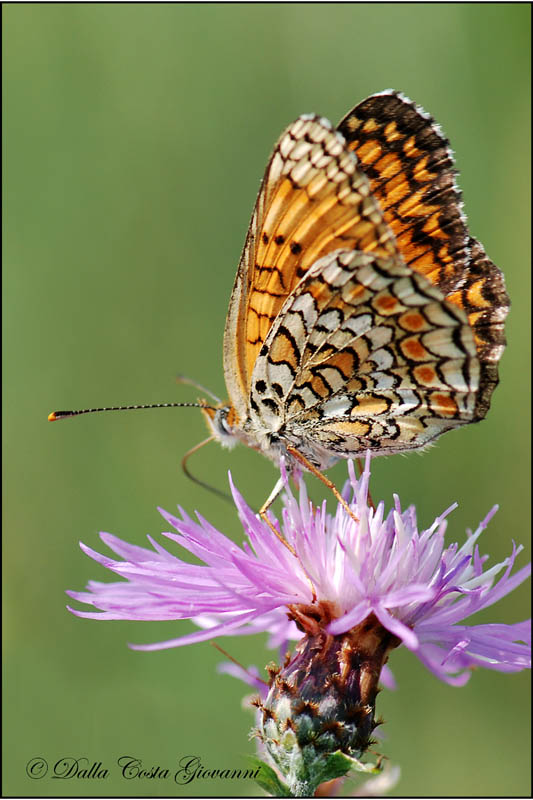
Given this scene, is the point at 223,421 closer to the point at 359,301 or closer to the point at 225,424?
the point at 225,424

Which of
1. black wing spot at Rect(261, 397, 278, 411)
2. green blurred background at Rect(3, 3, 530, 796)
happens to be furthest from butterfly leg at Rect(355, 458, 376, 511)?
black wing spot at Rect(261, 397, 278, 411)

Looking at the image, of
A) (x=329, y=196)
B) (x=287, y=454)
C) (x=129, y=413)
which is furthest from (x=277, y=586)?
(x=129, y=413)

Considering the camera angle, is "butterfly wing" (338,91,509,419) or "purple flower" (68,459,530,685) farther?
"butterfly wing" (338,91,509,419)

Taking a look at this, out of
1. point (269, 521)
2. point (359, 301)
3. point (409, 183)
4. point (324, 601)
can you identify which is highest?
point (409, 183)

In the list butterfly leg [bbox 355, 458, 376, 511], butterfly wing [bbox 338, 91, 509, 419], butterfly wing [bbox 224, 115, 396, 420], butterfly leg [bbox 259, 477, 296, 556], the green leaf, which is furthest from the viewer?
butterfly wing [bbox 338, 91, 509, 419]

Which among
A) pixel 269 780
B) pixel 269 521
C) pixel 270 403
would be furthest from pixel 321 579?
pixel 270 403

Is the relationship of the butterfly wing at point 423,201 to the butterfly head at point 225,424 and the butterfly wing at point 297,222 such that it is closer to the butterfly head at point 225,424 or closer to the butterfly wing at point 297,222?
the butterfly wing at point 297,222

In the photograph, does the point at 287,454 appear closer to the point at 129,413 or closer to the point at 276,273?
the point at 276,273

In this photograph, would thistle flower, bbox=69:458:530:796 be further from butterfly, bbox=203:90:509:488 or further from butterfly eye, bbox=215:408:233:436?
butterfly eye, bbox=215:408:233:436
